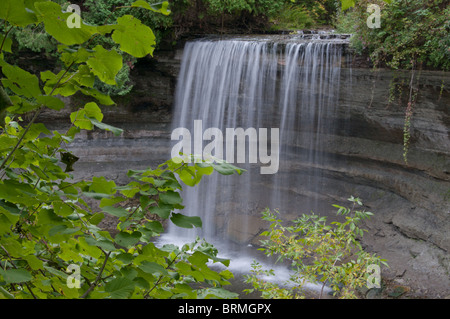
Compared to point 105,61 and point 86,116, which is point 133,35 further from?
point 86,116

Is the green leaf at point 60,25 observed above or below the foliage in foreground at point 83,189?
above

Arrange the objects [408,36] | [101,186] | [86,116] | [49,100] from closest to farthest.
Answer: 1. [49,100]
2. [101,186]
3. [86,116]
4. [408,36]

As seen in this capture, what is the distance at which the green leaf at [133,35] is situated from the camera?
110cm

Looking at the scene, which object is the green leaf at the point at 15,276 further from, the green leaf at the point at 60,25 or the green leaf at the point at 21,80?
the green leaf at the point at 60,25

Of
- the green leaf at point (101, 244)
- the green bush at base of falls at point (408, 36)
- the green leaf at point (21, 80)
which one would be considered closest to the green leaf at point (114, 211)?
the green leaf at point (101, 244)

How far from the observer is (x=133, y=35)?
44.7 inches

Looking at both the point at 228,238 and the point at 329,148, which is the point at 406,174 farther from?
the point at 228,238

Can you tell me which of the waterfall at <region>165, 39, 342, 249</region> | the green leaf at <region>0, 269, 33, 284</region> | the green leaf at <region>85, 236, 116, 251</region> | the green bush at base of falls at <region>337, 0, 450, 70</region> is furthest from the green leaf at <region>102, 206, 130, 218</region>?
the waterfall at <region>165, 39, 342, 249</region>

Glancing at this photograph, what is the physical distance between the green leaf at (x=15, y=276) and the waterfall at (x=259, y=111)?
9.02m

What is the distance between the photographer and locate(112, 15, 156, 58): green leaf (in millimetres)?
1104

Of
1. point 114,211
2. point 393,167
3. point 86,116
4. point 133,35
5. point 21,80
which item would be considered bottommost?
point 393,167

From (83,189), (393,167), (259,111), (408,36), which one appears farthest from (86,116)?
(259,111)

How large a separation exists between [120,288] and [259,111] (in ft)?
32.0

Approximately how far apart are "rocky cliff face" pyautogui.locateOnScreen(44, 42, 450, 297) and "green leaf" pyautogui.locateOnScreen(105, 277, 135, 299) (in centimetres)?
762
